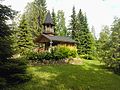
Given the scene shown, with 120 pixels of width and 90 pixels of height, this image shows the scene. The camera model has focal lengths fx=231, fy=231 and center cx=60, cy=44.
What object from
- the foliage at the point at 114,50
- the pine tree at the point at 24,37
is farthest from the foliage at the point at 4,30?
the pine tree at the point at 24,37

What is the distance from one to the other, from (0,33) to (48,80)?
569 centimetres

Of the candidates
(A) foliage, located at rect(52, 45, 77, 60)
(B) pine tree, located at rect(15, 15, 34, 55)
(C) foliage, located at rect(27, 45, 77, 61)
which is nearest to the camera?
(C) foliage, located at rect(27, 45, 77, 61)

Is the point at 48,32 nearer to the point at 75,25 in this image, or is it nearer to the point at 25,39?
the point at 25,39

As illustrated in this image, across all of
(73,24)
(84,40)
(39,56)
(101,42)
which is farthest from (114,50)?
(101,42)

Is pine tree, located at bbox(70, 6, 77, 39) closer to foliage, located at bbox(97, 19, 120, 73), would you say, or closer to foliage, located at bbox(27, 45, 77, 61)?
foliage, located at bbox(27, 45, 77, 61)

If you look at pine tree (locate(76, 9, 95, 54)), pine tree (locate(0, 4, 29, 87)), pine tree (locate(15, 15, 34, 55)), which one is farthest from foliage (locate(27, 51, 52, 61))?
pine tree (locate(76, 9, 95, 54))

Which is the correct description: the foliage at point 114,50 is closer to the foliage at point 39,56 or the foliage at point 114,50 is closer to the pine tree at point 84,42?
the foliage at point 39,56

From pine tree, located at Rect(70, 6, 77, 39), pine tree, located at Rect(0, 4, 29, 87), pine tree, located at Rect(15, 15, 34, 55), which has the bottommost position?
pine tree, located at Rect(0, 4, 29, 87)

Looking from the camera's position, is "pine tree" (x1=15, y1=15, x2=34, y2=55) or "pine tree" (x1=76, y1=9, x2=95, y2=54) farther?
"pine tree" (x1=76, y1=9, x2=95, y2=54)

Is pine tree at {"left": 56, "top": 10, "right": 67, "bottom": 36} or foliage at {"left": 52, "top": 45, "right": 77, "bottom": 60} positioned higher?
pine tree at {"left": 56, "top": 10, "right": 67, "bottom": 36}

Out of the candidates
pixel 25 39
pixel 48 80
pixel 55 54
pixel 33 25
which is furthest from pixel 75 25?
pixel 48 80

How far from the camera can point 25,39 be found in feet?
128

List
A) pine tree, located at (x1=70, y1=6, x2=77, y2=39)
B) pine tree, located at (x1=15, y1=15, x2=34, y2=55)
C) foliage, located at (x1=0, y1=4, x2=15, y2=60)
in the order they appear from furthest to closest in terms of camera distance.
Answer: pine tree, located at (x1=70, y1=6, x2=77, y2=39) < pine tree, located at (x1=15, y1=15, x2=34, y2=55) < foliage, located at (x1=0, y1=4, x2=15, y2=60)

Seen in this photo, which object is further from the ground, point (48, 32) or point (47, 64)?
point (48, 32)
